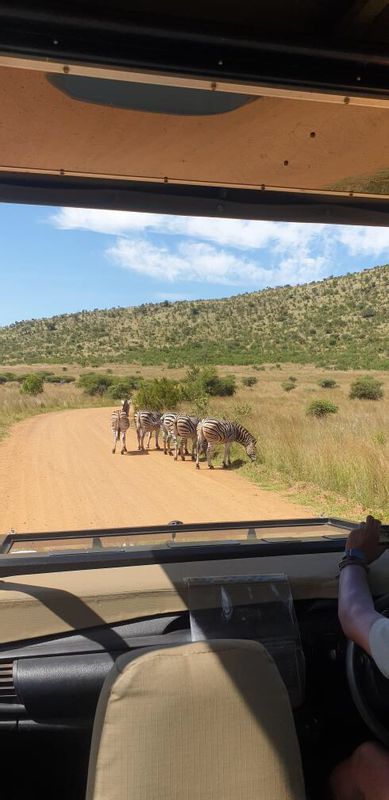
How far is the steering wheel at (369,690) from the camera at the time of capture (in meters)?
2.17

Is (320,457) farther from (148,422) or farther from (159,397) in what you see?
(159,397)

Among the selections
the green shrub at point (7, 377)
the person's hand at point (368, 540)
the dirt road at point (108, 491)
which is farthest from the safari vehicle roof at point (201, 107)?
the green shrub at point (7, 377)

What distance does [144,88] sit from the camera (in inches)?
77.9

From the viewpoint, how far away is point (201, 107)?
210 cm

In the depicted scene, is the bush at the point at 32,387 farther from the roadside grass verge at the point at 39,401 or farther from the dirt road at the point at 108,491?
the dirt road at the point at 108,491

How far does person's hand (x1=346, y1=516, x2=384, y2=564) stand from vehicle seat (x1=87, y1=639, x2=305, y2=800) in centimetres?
97

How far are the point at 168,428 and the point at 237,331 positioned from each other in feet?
141

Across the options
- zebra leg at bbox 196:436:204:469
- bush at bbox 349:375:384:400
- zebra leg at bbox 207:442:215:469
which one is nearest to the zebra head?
zebra leg at bbox 207:442:215:469

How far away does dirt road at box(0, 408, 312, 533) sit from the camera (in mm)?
11242

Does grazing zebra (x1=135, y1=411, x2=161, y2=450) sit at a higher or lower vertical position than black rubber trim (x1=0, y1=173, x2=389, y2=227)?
lower

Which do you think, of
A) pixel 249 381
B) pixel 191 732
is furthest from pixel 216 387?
pixel 191 732

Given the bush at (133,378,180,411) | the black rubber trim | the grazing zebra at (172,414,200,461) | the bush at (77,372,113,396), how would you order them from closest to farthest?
the black rubber trim → the grazing zebra at (172,414,200,461) → the bush at (133,378,180,411) → the bush at (77,372,113,396)

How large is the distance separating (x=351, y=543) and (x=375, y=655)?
66cm

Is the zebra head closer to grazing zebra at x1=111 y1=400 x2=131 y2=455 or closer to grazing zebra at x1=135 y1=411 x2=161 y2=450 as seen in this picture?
grazing zebra at x1=111 y1=400 x2=131 y2=455
